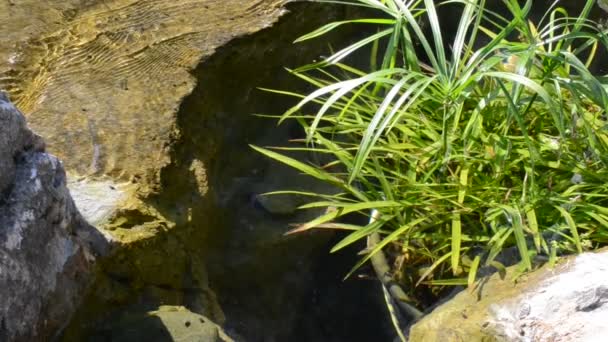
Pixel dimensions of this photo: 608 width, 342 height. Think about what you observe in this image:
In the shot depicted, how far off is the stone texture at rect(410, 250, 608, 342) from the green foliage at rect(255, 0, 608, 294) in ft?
0.26

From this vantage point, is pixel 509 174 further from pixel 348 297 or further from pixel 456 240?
pixel 348 297

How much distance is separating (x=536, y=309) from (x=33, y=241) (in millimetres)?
931

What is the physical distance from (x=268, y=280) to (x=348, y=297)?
0.26 meters

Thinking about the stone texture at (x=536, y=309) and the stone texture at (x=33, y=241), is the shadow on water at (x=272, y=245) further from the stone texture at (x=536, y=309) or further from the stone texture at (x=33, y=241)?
the stone texture at (x=536, y=309)

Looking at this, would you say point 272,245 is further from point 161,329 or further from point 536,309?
point 536,309

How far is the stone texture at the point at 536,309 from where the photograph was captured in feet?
5.31

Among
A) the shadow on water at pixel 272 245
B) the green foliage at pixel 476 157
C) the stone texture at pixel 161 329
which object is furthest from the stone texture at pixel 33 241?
the shadow on water at pixel 272 245

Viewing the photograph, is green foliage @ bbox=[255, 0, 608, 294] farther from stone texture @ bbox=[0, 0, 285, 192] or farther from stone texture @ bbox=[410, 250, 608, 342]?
stone texture @ bbox=[0, 0, 285, 192]

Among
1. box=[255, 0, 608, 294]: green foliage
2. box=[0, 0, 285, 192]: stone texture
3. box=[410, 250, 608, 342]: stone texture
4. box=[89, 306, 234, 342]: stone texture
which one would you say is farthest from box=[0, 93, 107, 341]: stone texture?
box=[410, 250, 608, 342]: stone texture

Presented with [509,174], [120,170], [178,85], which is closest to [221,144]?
Result: [178,85]

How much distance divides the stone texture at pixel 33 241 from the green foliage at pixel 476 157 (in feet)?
1.64

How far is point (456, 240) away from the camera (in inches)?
75.5

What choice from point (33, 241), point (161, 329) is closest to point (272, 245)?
point (161, 329)

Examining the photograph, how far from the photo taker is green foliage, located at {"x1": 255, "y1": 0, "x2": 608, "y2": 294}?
1932mm
